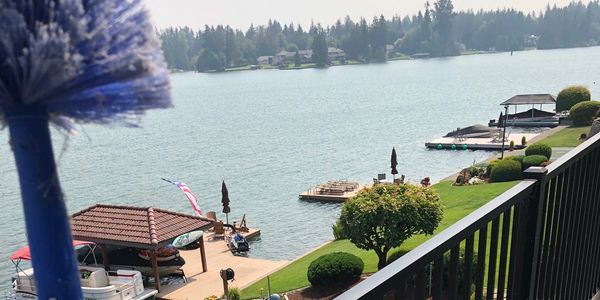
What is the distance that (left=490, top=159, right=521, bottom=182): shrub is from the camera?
Answer: 25.1 metres

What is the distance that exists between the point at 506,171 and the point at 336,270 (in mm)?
15367

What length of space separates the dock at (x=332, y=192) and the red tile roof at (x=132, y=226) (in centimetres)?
1244

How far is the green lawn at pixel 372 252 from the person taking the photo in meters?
15.0

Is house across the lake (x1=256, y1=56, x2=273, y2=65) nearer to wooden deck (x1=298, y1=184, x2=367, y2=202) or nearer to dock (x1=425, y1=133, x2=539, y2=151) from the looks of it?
dock (x1=425, y1=133, x2=539, y2=151)

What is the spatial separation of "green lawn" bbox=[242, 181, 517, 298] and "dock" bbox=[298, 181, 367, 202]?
487cm

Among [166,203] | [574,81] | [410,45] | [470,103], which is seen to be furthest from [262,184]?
[410,45]

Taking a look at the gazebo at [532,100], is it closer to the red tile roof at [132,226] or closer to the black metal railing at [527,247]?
the red tile roof at [132,226]

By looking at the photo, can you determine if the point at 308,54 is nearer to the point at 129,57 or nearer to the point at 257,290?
the point at 257,290

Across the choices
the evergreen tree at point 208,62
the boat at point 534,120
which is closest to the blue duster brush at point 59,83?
the boat at point 534,120

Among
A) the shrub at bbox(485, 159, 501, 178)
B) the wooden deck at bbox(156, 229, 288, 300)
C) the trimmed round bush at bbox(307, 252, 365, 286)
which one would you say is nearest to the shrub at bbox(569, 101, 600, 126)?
the shrub at bbox(485, 159, 501, 178)

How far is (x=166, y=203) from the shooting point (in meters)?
32.1

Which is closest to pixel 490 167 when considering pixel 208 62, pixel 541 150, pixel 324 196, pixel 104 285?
pixel 541 150

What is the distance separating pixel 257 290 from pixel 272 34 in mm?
175375

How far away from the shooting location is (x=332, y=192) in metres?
29.8
